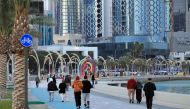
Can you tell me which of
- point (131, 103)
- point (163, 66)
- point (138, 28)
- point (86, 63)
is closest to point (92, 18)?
point (138, 28)

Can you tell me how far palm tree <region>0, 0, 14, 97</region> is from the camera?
84.3 ft

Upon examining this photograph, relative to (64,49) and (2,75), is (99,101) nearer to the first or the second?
(2,75)

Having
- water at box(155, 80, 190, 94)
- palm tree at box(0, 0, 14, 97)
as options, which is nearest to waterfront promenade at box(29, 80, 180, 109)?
palm tree at box(0, 0, 14, 97)

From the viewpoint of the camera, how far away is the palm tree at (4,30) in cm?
2570

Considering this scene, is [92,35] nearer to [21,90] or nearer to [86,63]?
[86,63]

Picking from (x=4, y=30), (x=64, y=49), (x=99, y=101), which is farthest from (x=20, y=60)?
(x=64, y=49)

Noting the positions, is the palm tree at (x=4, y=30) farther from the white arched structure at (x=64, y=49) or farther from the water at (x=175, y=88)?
the white arched structure at (x=64, y=49)

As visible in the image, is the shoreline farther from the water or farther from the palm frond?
the water

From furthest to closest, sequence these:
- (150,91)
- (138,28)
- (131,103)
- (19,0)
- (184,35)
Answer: (184,35) < (138,28) < (131,103) < (150,91) < (19,0)

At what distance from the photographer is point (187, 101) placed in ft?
74.6

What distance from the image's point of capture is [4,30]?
2819 cm

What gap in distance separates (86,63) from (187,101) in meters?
36.5

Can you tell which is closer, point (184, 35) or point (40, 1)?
point (40, 1)

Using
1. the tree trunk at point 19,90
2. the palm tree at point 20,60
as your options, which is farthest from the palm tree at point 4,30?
the tree trunk at point 19,90
